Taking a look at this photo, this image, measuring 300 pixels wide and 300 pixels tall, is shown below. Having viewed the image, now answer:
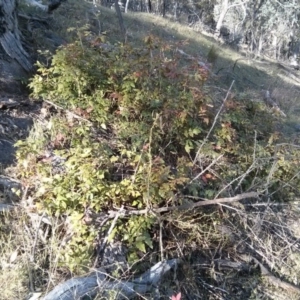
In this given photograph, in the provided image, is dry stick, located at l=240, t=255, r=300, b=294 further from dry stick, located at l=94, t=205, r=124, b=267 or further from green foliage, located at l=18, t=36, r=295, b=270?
dry stick, located at l=94, t=205, r=124, b=267

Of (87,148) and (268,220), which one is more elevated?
(87,148)

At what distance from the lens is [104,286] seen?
289 cm

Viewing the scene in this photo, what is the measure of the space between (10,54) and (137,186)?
9.23 ft

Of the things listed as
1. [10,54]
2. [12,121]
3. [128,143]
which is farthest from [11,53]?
[128,143]

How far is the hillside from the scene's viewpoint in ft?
10.7

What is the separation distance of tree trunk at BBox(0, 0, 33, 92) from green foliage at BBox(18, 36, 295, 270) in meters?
0.43

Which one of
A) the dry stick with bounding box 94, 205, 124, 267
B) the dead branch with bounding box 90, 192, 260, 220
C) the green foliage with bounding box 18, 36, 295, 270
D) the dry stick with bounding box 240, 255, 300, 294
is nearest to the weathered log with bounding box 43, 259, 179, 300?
the green foliage with bounding box 18, 36, 295, 270

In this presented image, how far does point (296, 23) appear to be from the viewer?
28172 millimetres

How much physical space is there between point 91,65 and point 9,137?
4.13ft

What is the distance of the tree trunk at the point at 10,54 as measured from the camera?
501 centimetres

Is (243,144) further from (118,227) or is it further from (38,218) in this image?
(38,218)

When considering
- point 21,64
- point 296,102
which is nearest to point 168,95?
point 21,64

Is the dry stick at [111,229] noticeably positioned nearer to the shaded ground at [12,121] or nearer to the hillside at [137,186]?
the hillside at [137,186]

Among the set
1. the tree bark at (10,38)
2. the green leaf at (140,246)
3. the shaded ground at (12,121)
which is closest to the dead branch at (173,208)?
the green leaf at (140,246)
